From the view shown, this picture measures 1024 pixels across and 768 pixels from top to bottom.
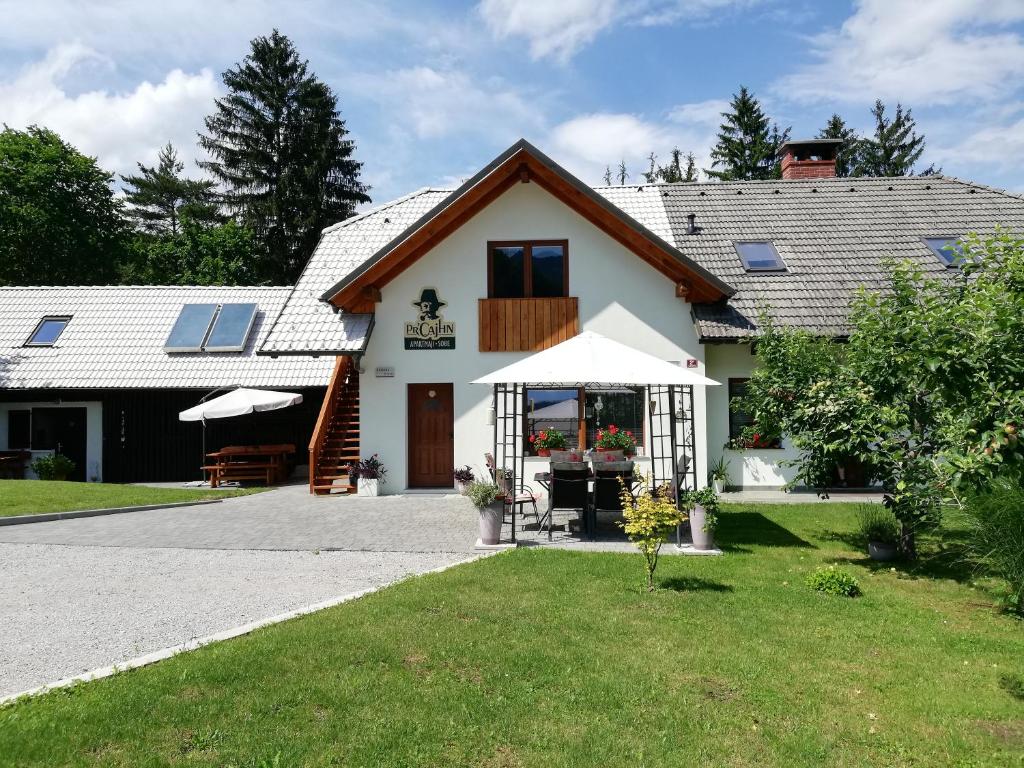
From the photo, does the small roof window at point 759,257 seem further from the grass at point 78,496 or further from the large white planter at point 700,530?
the grass at point 78,496

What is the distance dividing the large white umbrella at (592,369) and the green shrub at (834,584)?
3.07 m

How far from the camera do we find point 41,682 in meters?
4.91

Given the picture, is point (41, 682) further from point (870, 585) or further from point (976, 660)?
point (870, 585)

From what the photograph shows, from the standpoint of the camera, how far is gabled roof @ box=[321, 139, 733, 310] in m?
14.4

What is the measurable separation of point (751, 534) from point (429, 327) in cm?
789

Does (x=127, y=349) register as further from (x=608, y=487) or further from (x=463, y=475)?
(x=608, y=487)

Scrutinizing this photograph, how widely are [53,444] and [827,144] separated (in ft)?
81.0

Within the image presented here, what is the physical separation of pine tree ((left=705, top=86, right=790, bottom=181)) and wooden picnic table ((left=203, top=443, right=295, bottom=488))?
3076cm

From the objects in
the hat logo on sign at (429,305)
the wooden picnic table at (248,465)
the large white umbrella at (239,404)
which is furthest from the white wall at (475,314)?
the wooden picnic table at (248,465)

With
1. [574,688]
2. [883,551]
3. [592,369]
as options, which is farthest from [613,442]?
[574,688]

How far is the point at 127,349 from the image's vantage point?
20188mm

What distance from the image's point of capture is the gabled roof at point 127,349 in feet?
62.8

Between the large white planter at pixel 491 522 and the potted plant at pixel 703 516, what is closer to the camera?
the potted plant at pixel 703 516

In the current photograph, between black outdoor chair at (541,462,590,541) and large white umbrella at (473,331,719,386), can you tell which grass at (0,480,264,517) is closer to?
large white umbrella at (473,331,719,386)
